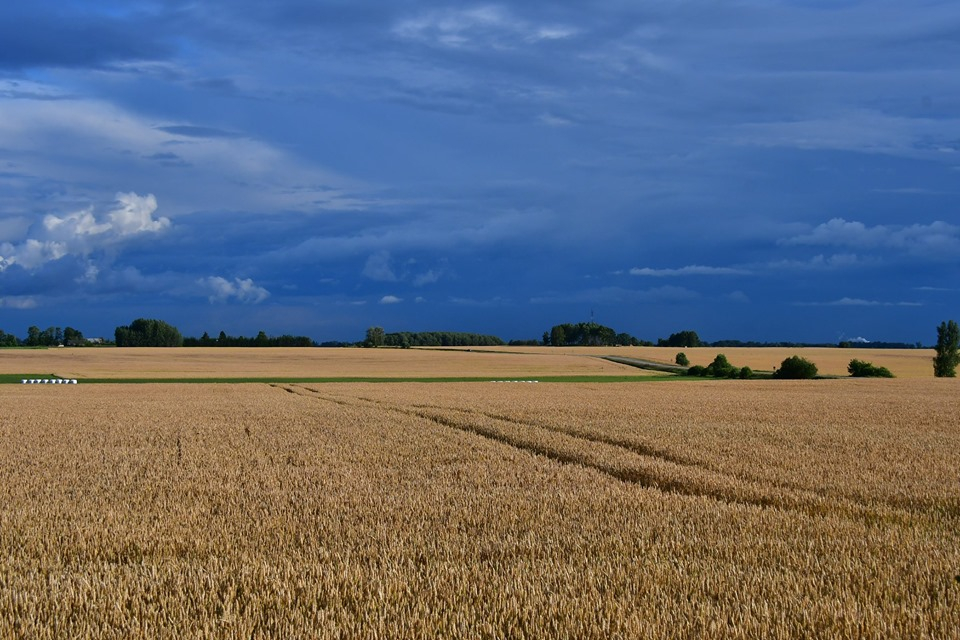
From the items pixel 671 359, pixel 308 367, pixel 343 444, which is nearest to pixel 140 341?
pixel 308 367

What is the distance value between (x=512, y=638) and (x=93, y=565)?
14.8ft

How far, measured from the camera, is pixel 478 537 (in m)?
9.52

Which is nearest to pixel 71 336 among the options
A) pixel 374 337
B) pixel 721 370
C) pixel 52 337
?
pixel 52 337

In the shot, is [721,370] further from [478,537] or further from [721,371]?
[478,537]

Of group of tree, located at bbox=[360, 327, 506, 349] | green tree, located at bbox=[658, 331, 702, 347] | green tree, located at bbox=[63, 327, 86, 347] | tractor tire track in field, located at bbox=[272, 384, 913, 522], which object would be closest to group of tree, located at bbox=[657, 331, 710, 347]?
green tree, located at bbox=[658, 331, 702, 347]

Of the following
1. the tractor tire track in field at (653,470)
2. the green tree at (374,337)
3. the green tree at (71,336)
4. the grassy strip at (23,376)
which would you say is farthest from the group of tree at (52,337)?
the tractor tire track in field at (653,470)

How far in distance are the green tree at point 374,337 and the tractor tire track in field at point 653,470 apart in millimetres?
155759

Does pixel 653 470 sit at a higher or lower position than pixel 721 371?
lower

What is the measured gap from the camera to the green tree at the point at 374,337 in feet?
594

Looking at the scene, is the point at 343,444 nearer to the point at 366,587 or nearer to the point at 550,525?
the point at 550,525

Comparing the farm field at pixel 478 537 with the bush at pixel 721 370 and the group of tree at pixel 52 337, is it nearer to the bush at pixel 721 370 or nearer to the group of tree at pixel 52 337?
the bush at pixel 721 370

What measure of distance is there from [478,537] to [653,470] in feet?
20.9

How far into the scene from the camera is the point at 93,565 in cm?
827

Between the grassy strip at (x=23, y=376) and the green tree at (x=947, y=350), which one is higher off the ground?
the green tree at (x=947, y=350)
